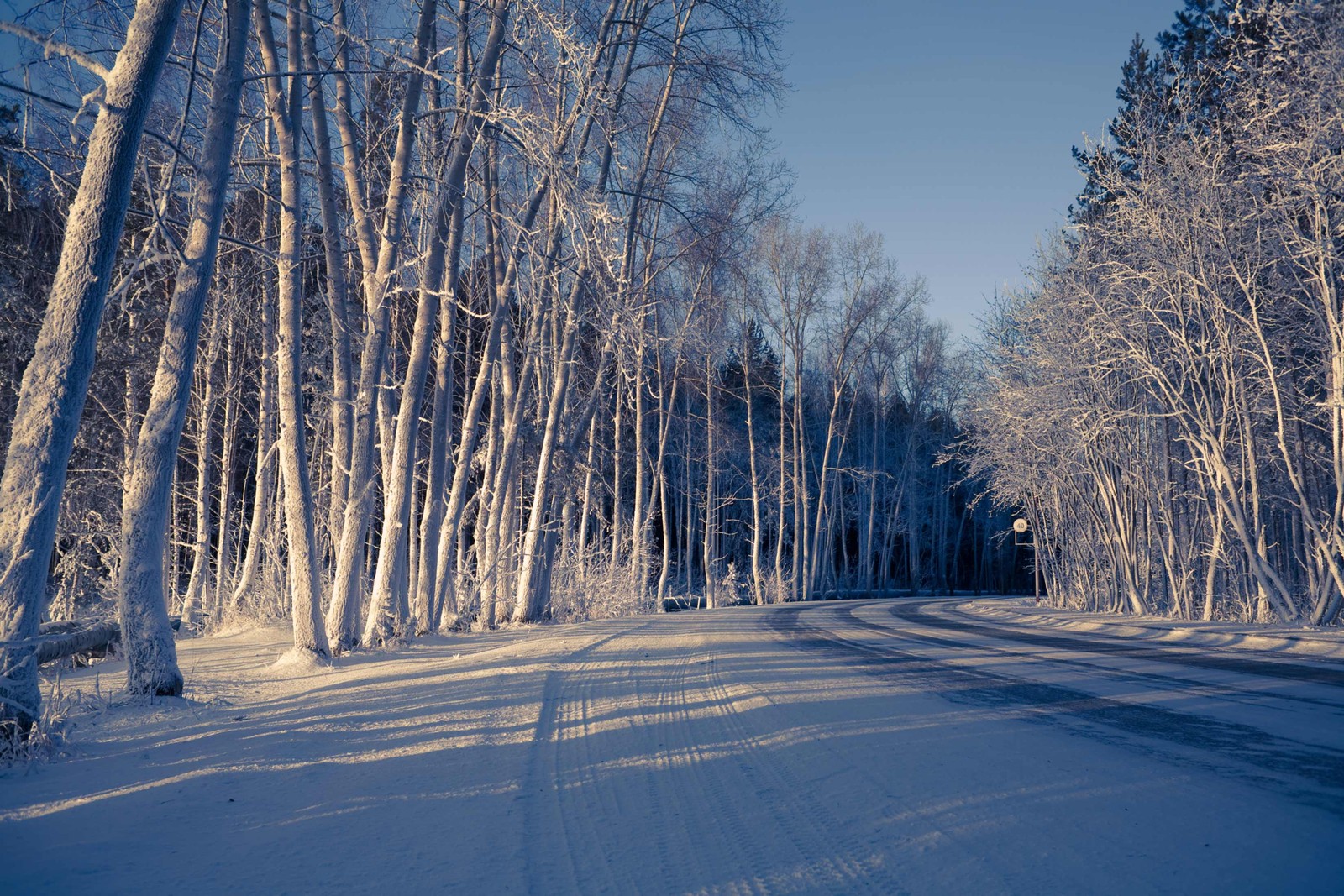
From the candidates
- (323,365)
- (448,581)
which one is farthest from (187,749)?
(323,365)

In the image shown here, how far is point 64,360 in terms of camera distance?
504 cm

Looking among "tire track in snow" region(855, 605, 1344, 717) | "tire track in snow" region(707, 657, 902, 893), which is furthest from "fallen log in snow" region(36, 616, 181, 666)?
"tire track in snow" region(855, 605, 1344, 717)

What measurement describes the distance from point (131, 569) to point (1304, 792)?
7829 millimetres

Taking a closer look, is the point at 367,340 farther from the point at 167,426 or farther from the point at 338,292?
the point at 167,426

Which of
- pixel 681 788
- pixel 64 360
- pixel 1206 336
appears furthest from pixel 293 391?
pixel 1206 336

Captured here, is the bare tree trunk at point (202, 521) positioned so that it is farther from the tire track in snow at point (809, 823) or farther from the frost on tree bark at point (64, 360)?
the tire track in snow at point (809, 823)

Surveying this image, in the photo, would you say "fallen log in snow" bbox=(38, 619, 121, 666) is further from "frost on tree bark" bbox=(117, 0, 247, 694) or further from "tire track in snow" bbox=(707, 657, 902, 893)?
"tire track in snow" bbox=(707, 657, 902, 893)

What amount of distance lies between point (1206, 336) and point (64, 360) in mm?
18897

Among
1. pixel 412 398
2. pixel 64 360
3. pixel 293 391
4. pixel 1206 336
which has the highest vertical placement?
pixel 1206 336

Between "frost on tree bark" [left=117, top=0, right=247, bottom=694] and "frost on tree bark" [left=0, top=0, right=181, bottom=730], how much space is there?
130cm

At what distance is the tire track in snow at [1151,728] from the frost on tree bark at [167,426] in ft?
21.8

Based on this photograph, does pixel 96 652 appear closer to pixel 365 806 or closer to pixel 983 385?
pixel 365 806

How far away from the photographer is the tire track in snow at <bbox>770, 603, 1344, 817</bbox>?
443 centimetres

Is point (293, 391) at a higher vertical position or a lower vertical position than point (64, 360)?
higher
